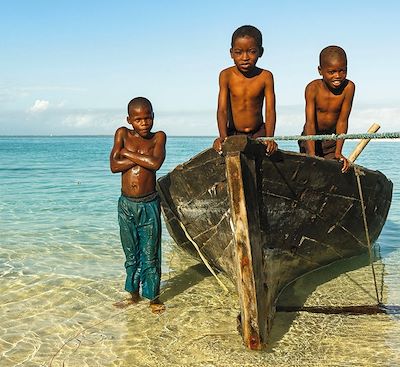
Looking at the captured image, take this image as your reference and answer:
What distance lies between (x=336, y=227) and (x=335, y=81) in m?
1.35

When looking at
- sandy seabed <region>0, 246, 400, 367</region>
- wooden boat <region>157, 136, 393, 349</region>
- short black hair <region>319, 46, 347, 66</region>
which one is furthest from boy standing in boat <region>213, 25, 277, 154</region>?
sandy seabed <region>0, 246, 400, 367</region>

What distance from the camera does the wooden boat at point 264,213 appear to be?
3.39 meters

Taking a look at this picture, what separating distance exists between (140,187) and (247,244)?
113 cm

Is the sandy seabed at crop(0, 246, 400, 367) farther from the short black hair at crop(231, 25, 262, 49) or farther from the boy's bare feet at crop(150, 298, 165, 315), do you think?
the short black hair at crop(231, 25, 262, 49)

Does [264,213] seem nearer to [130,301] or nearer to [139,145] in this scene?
[139,145]

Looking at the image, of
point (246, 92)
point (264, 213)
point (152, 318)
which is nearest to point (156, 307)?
point (152, 318)

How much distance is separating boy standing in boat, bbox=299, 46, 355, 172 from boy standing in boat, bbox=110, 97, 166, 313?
1.53 metres

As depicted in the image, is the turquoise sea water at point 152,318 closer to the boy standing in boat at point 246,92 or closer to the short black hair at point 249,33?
the boy standing in boat at point 246,92

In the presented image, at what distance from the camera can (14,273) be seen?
5.65m

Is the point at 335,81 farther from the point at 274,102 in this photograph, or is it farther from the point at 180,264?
the point at 180,264

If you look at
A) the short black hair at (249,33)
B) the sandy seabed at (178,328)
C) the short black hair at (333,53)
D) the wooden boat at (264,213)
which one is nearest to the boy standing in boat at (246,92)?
the short black hair at (249,33)

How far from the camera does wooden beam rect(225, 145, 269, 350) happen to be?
329cm

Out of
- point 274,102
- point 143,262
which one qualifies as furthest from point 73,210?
point 274,102

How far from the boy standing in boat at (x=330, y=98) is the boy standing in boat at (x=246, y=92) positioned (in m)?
0.53
